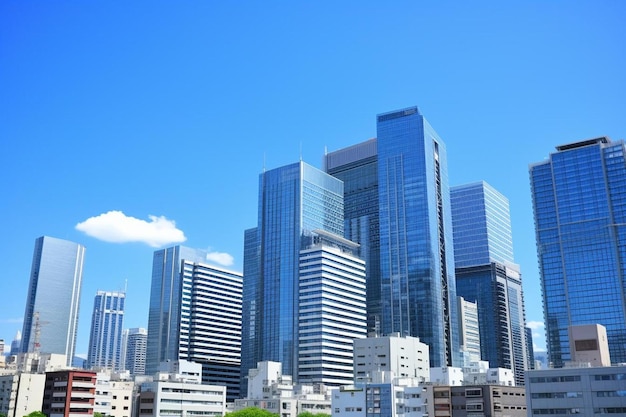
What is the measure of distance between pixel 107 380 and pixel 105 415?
37.5ft

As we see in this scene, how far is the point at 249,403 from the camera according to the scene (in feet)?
601

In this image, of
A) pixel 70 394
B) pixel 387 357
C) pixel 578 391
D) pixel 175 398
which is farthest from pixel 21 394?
pixel 578 391

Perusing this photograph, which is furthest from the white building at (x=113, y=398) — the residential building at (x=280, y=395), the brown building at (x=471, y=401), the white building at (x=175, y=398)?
the brown building at (x=471, y=401)

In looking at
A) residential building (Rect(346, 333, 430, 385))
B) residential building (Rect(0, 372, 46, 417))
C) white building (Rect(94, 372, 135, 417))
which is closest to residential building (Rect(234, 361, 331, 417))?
residential building (Rect(346, 333, 430, 385))

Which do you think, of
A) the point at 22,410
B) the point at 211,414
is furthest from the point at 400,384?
the point at 22,410

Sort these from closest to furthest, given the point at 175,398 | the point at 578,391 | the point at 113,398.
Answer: the point at 578,391 → the point at 113,398 → the point at 175,398

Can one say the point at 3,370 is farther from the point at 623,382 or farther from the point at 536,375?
the point at 623,382

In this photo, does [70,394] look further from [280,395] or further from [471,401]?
[471,401]

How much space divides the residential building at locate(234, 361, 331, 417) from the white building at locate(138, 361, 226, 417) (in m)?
11.2

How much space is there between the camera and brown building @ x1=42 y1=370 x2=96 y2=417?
5709 inches

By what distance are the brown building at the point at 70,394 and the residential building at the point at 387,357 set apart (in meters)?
73.7

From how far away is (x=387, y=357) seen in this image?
18575cm

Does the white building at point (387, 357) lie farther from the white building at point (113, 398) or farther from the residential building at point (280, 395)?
the white building at point (113, 398)

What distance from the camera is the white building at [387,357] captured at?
186 meters
